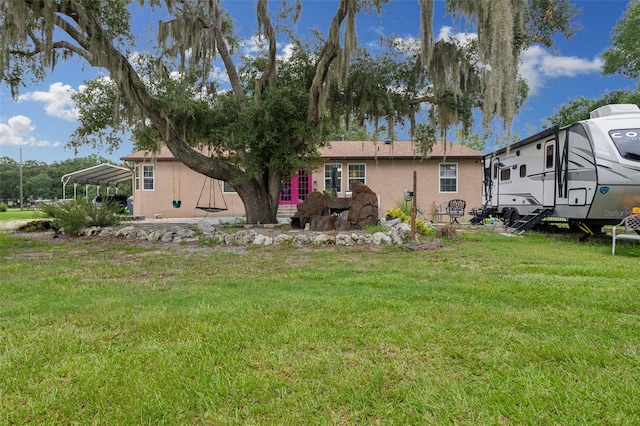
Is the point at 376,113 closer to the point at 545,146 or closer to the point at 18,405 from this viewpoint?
the point at 545,146

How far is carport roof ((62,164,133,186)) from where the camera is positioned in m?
16.3

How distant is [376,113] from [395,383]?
789 cm

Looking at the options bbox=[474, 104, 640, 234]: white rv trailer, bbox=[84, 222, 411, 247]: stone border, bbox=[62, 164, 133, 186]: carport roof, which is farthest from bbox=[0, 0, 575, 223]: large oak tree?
bbox=[62, 164, 133, 186]: carport roof

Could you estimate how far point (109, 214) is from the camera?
9.17 metres

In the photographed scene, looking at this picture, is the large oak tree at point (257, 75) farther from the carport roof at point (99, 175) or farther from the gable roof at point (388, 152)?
the carport roof at point (99, 175)

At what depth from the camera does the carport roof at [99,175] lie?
642 inches

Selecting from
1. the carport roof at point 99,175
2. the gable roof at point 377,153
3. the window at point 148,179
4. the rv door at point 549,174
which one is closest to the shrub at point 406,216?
the rv door at point 549,174

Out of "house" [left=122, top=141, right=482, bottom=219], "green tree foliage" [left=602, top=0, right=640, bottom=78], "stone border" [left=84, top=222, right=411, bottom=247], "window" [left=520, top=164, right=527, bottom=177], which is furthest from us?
"house" [left=122, top=141, right=482, bottom=219]

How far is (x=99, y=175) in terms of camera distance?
59.0 feet

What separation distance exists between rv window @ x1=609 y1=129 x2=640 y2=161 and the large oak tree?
6.29 ft

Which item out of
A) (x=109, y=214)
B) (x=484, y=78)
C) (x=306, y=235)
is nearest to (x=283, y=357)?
(x=306, y=235)

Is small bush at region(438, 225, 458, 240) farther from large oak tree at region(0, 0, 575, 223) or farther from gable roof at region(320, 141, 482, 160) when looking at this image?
gable roof at region(320, 141, 482, 160)

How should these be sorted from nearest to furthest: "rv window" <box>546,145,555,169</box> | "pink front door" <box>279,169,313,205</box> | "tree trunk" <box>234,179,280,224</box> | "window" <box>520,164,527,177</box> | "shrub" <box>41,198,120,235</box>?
"rv window" <box>546,145,555,169</box> → "shrub" <box>41,198,120,235</box> → "window" <box>520,164,527,177</box> → "tree trunk" <box>234,179,280,224</box> → "pink front door" <box>279,169,313,205</box>

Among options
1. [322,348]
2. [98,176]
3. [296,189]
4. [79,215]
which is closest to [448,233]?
[322,348]
